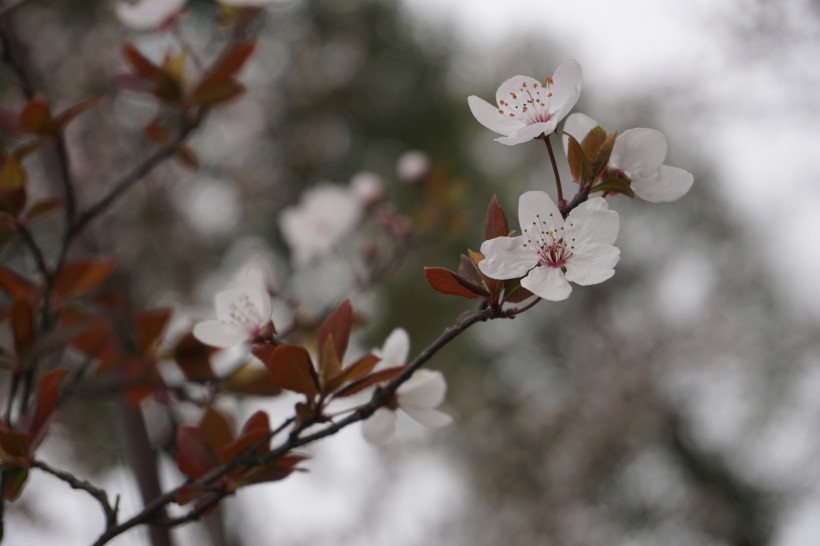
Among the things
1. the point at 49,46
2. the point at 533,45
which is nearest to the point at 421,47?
the point at 533,45

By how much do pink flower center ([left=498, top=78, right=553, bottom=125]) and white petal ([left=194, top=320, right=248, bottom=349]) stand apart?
0.17 meters

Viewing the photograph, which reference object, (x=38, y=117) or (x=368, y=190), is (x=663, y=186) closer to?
(x=38, y=117)

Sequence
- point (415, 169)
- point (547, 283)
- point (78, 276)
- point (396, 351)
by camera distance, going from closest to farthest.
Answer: point (547, 283), point (396, 351), point (78, 276), point (415, 169)

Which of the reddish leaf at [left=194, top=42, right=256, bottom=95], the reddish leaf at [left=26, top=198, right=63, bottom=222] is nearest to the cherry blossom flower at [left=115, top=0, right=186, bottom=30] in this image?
the reddish leaf at [left=194, top=42, right=256, bottom=95]

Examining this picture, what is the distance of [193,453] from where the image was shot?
36 cm

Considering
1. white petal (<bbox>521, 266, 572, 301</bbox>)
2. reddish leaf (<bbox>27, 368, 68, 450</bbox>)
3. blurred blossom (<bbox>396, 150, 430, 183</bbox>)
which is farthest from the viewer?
blurred blossom (<bbox>396, 150, 430, 183</bbox>)

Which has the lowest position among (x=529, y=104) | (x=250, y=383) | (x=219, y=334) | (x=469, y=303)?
(x=469, y=303)

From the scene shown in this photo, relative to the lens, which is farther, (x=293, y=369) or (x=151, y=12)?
(x=151, y=12)

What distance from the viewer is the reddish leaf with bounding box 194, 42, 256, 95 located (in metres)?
0.52

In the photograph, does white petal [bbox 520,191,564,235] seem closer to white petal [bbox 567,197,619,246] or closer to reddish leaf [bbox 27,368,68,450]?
white petal [bbox 567,197,619,246]

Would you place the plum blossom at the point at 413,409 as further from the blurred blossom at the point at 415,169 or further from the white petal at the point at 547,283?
the blurred blossom at the point at 415,169

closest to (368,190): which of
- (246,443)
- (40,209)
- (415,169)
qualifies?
(415,169)

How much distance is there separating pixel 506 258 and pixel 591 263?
36mm

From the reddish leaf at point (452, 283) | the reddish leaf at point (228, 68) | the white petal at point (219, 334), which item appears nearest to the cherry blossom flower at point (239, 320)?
the white petal at point (219, 334)
